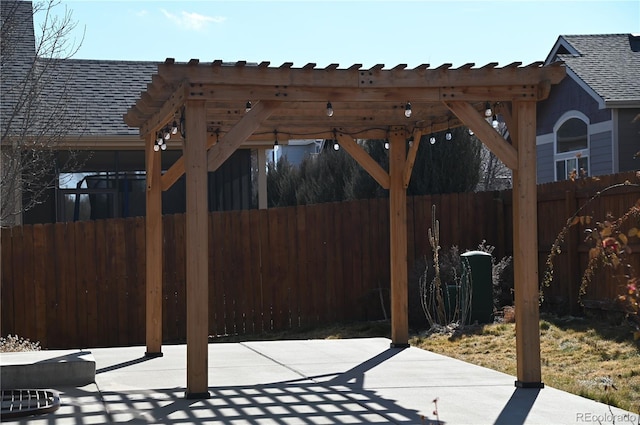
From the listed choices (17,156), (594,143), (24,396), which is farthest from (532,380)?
(594,143)

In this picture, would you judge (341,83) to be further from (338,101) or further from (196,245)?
(196,245)

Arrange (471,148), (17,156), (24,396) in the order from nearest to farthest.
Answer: (24,396) → (17,156) → (471,148)

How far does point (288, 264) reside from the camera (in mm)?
14984

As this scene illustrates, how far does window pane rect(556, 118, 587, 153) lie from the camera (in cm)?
1897

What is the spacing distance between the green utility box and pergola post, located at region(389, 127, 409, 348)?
2.30 metres

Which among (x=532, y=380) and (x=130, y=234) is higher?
(x=130, y=234)

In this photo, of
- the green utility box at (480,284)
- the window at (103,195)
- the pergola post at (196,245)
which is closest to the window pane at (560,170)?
the green utility box at (480,284)

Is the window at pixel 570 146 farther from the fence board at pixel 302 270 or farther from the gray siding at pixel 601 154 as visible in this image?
the fence board at pixel 302 270

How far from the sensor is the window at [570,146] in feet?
62.0

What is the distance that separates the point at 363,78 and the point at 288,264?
7049 millimetres

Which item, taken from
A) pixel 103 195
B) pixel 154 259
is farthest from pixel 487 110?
pixel 103 195

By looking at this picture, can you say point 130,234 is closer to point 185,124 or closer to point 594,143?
point 185,124

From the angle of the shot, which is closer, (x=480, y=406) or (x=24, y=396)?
(x=480, y=406)

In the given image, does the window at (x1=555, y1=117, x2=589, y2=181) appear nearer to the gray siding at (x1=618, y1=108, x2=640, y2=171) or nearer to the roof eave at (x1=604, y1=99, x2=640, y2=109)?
the gray siding at (x1=618, y1=108, x2=640, y2=171)
